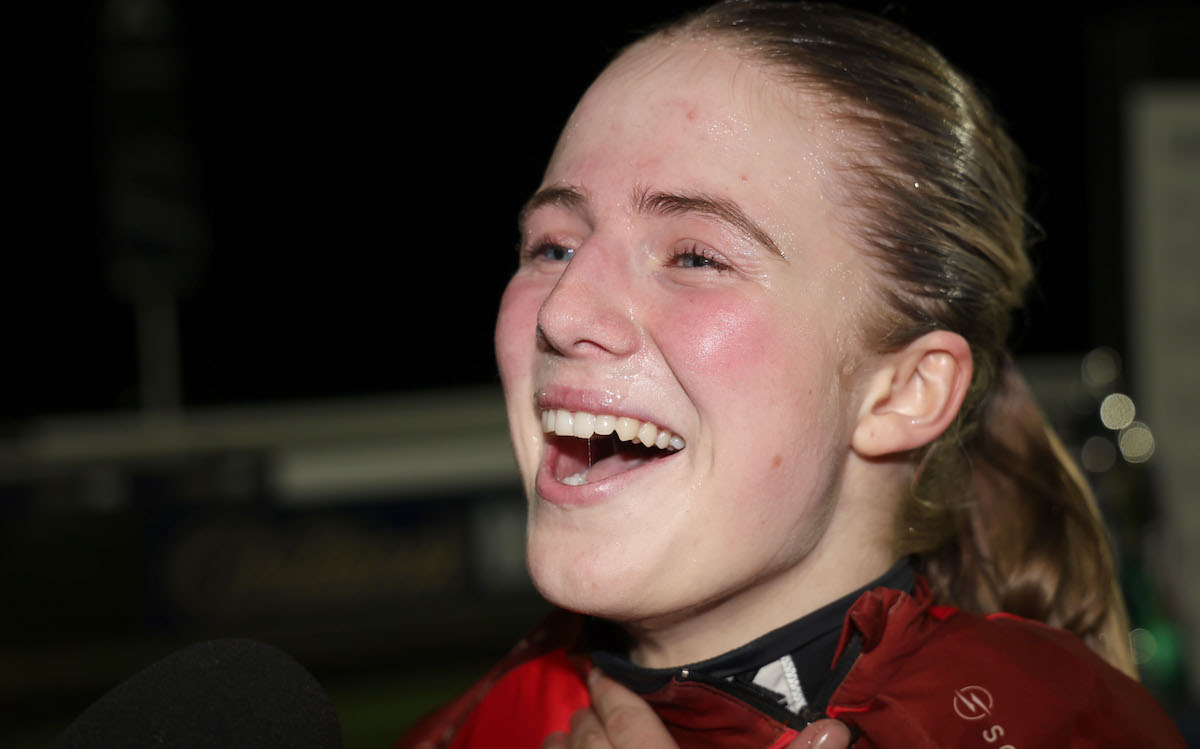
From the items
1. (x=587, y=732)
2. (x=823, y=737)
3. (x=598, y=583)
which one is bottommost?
(x=587, y=732)

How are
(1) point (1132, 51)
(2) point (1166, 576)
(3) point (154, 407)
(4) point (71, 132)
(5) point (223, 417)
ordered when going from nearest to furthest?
1. (2) point (1166, 576)
2. (1) point (1132, 51)
3. (5) point (223, 417)
4. (3) point (154, 407)
5. (4) point (71, 132)

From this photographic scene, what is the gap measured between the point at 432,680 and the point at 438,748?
3333 millimetres

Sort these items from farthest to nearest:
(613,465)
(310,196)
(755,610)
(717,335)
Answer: (310,196) → (613,465) → (755,610) → (717,335)

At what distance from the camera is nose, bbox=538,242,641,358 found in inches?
41.2

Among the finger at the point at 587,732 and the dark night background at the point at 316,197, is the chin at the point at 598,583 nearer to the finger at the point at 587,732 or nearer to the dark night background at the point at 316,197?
the finger at the point at 587,732

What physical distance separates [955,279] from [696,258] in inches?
12.1

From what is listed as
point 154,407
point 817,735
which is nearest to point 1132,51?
point 817,735

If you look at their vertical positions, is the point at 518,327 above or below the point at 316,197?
above

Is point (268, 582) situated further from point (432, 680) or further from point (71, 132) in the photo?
point (71, 132)

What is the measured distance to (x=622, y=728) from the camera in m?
1.10

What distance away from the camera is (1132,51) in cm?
345

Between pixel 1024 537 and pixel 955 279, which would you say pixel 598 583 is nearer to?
pixel 955 279

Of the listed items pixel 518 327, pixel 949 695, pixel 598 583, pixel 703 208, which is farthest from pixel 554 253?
pixel 949 695

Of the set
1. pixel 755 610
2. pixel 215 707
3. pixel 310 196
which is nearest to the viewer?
pixel 215 707
